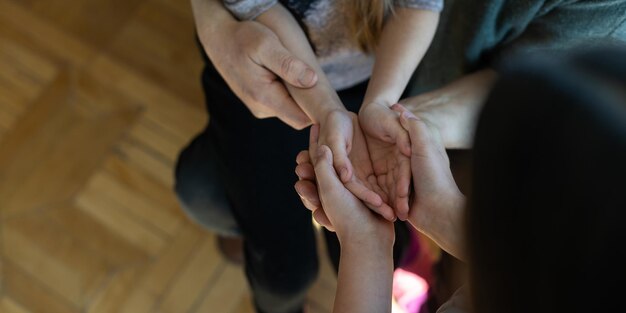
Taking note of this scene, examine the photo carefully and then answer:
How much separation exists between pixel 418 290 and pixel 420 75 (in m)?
0.34

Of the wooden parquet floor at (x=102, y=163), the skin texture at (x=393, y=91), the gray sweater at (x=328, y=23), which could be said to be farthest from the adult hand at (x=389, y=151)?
the wooden parquet floor at (x=102, y=163)

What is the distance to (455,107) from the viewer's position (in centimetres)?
77

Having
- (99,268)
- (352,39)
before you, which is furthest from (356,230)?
(99,268)

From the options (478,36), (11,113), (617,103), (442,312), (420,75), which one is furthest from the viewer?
(11,113)

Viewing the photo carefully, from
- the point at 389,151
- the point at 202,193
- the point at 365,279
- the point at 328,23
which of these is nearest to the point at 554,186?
the point at 365,279

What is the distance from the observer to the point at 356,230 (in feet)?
2.00

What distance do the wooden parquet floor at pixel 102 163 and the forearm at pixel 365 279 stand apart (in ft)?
1.96

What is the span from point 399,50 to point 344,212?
0.67 ft

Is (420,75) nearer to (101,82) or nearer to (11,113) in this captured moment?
(101,82)

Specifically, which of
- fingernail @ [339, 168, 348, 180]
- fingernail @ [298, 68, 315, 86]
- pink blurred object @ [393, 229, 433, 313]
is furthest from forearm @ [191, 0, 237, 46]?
pink blurred object @ [393, 229, 433, 313]

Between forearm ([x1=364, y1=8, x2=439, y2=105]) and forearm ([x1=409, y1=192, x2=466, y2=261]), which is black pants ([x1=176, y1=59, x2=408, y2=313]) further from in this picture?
forearm ([x1=409, y1=192, x2=466, y2=261])

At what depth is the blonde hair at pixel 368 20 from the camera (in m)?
0.73

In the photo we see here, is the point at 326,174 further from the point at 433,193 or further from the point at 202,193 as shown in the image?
the point at 202,193

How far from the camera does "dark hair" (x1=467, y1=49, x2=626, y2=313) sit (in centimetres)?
28
